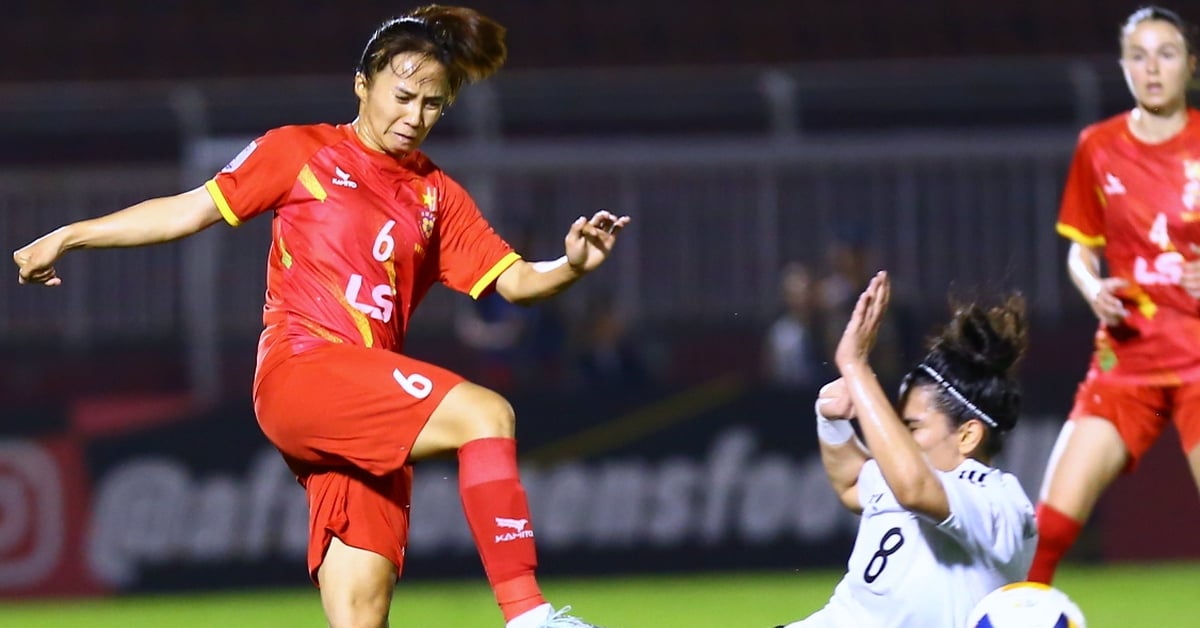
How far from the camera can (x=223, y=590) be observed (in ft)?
36.8

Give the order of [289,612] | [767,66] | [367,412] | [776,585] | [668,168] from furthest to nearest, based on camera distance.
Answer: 1. [767,66]
2. [668,168]
3. [776,585]
4. [289,612]
5. [367,412]

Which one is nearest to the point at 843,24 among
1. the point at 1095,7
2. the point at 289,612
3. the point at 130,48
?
the point at 1095,7

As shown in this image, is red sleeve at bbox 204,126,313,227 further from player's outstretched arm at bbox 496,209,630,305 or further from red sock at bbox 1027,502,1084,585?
red sock at bbox 1027,502,1084,585

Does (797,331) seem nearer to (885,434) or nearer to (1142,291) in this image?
Result: (1142,291)

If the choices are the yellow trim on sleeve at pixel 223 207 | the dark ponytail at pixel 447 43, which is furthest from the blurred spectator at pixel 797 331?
the yellow trim on sleeve at pixel 223 207

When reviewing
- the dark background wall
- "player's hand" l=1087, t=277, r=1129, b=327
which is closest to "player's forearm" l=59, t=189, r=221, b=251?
"player's hand" l=1087, t=277, r=1129, b=327

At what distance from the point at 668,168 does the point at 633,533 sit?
8.89ft

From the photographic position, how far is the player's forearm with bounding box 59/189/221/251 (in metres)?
5.03

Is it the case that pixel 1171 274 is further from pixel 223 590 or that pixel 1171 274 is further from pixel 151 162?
pixel 151 162

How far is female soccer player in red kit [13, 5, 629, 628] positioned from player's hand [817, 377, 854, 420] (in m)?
0.76

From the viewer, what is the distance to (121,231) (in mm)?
5051

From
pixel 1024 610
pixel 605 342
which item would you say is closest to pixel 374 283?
pixel 1024 610

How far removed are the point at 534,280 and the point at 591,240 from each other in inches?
10.1

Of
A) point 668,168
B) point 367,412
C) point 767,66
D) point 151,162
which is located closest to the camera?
point 367,412
